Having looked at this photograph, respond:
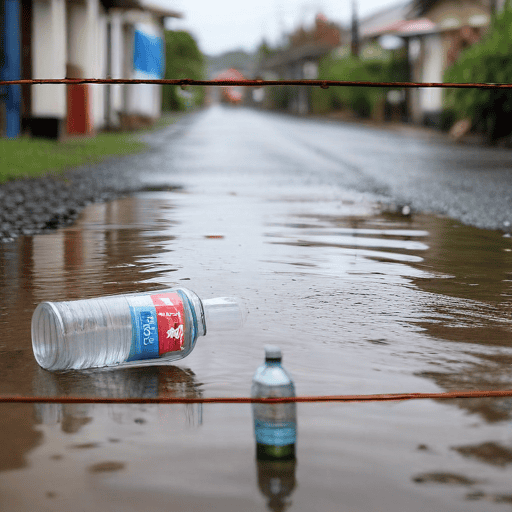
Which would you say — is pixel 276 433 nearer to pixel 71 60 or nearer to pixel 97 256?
pixel 97 256

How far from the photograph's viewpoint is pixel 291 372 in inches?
135

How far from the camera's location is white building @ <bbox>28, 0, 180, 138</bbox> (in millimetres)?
19516

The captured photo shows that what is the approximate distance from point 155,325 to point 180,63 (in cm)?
7170

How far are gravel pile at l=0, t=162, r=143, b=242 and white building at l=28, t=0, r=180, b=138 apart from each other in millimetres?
6520

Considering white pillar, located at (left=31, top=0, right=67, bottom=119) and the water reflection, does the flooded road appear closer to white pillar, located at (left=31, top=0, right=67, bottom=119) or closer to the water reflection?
the water reflection

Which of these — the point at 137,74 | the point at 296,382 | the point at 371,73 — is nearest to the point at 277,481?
the point at 296,382

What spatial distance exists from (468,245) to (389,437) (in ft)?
14.5

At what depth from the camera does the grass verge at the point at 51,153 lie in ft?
41.6

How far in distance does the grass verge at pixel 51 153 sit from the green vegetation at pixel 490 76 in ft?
28.5

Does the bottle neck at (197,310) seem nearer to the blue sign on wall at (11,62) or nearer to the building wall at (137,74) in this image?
the blue sign on wall at (11,62)

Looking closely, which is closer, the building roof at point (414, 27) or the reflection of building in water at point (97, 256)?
the reflection of building in water at point (97, 256)

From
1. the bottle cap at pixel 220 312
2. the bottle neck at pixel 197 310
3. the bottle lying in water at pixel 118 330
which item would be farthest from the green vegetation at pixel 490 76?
the bottle lying in water at pixel 118 330

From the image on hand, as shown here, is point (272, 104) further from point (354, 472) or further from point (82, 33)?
point (354, 472)

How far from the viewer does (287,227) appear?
7.94 m
